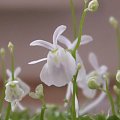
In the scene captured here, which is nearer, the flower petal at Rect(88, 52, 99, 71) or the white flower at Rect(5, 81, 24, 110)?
the white flower at Rect(5, 81, 24, 110)

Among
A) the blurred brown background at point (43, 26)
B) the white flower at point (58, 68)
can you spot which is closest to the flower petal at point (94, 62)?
the white flower at point (58, 68)

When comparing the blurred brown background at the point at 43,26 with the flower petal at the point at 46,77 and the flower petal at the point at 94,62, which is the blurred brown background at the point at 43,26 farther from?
the flower petal at the point at 46,77

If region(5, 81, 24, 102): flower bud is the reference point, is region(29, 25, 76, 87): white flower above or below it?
above

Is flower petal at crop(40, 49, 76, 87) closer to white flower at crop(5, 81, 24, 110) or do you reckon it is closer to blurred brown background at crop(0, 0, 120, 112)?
white flower at crop(5, 81, 24, 110)

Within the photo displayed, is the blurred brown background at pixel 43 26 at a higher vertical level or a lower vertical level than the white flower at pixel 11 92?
higher

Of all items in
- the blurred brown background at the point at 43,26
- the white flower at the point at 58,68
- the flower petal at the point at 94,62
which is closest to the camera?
the white flower at the point at 58,68

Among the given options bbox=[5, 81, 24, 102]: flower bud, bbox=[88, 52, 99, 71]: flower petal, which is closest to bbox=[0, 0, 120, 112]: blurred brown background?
bbox=[88, 52, 99, 71]: flower petal

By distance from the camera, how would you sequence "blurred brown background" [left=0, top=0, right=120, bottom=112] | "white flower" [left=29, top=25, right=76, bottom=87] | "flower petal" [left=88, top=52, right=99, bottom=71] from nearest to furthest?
"white flower" [left=29, top=25, right=76, bottom=87], "flower petal" [left=88, top=52, right=99, bottom=71], "blurred brown background" [left=0, top=0, right=120, bottom=112]

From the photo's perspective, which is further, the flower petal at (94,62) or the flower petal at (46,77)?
the flower petal at (94,62)
